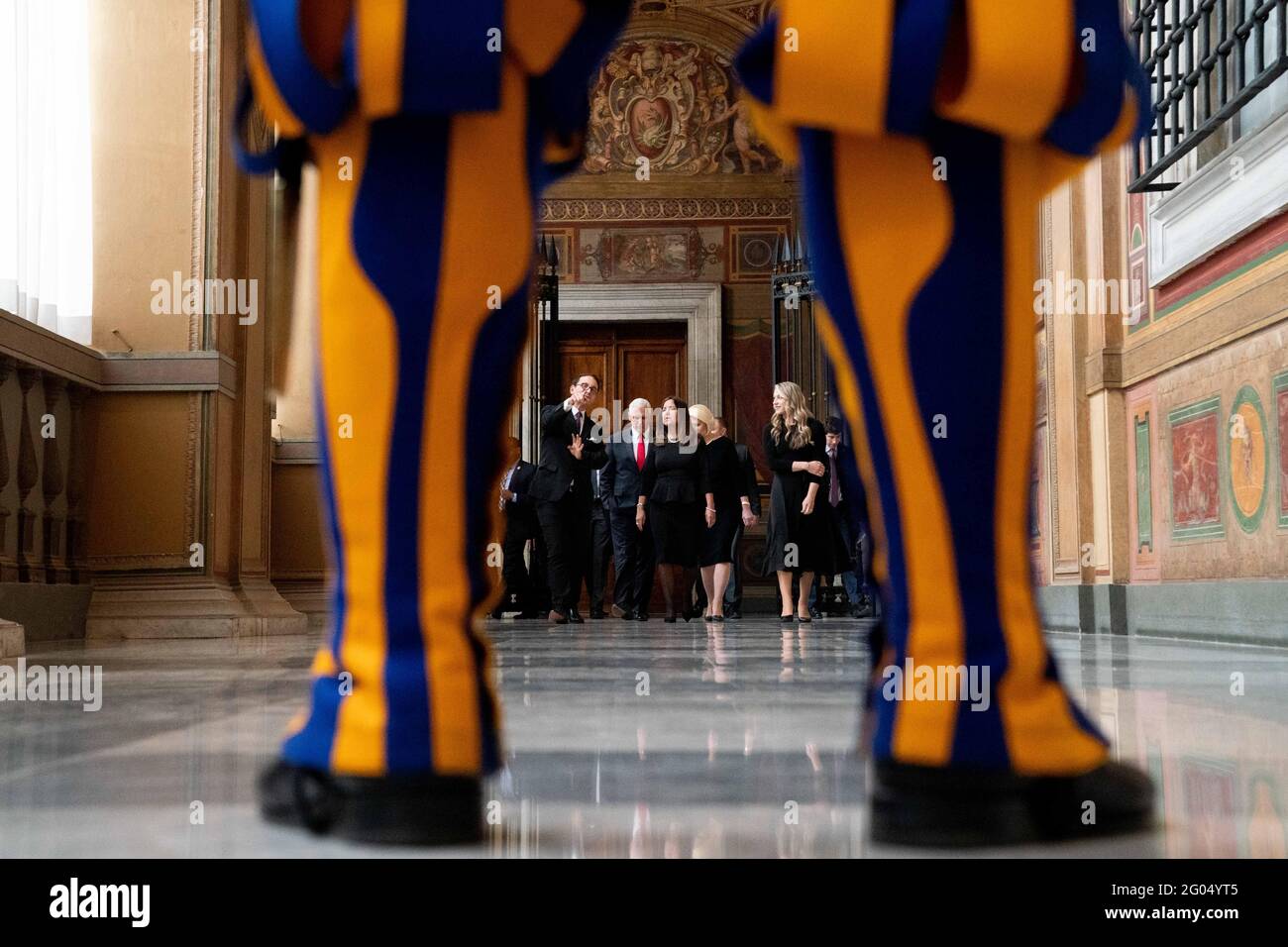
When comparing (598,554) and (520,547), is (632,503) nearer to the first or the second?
(520,547)

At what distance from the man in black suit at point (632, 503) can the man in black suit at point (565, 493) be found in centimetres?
58

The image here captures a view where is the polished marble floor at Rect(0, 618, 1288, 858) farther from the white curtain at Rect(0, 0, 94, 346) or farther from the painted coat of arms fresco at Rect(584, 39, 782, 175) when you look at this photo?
the painted coat of arms fresco at Rect(584, 39, 782, 175)

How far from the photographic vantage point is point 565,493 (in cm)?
859

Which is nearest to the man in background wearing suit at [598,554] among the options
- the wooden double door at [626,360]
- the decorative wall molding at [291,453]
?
the decorative wall molding at [291,453]

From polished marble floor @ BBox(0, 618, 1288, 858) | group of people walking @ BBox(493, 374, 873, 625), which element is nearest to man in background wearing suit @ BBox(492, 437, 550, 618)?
group of people walking @ BBox(493, 374, 873, 625)

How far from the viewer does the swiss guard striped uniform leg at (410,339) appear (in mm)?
919

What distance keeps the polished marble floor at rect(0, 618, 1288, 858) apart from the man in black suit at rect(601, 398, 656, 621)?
6388 mm

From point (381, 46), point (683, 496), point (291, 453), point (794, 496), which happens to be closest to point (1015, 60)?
point (381, 46)

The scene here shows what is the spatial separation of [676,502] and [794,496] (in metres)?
0.80

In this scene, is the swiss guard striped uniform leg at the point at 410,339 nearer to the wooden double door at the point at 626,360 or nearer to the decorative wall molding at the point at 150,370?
the decorative wall molding at the point at 150,370

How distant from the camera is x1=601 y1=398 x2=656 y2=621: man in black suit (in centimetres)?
928

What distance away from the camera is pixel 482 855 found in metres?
0.82

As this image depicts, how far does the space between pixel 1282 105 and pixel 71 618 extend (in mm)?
5141

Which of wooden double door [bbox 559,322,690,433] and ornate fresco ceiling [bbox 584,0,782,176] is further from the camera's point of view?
wooden double door [bbox 559,322,690,433]
